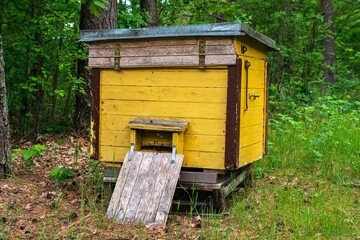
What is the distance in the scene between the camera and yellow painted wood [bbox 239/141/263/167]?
4051mm

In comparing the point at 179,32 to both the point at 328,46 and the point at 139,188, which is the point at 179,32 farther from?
the point at 328,46

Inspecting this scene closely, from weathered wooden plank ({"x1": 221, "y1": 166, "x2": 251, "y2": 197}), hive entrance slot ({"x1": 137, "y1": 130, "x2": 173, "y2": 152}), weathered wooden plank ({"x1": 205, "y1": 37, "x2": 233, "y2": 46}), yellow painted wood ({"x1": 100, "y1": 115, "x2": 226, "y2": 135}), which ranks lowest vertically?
weathered wooden plank ({"x1": 221, "y1": 166, "x2": 251, "y2": 197})

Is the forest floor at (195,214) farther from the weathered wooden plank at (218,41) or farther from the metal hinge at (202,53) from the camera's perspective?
the weathered wooden plank at (218,41)

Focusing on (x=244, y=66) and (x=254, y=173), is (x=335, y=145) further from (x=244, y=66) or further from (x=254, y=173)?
(x=244, y=66)

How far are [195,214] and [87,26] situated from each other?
158 inches

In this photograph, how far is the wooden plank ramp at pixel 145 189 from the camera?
11.5ft

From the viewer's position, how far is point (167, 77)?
3.94 meters

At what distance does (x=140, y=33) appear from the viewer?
3.90 m

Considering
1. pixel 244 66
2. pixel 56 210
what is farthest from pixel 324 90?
pixel 56 210

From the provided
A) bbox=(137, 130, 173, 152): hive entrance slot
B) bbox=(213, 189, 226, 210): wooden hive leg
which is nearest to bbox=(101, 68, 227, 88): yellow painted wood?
bbox=(137, 130, 173, 152): hive entrance slot

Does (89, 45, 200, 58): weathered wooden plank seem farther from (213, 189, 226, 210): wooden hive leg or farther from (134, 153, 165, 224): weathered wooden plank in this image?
(213, 189, 226, 210): wooden hive leg

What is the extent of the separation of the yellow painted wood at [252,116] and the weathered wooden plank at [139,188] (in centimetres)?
108

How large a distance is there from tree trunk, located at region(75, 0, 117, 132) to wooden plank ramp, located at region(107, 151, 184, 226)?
220 cm

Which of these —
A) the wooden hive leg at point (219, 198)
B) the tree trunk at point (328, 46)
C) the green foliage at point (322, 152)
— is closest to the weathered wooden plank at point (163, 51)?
the wooden hive leg at point (219, 198)
